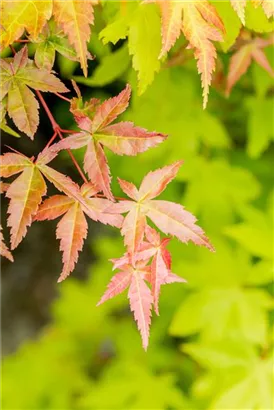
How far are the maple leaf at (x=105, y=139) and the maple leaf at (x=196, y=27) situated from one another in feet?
0.33

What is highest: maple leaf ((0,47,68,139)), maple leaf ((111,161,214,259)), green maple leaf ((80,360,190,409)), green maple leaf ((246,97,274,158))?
maple leaf ((0,47,68,139))

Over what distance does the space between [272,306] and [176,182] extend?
0.52m

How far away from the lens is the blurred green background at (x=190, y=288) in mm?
1667

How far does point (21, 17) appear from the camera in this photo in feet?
2.74

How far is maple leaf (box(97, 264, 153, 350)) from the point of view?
882 millimetres

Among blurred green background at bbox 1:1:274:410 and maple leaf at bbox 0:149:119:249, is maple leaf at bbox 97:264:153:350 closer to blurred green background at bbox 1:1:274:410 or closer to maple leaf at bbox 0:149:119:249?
maple leaf at bbox 0:149:119:249

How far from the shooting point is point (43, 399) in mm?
2180

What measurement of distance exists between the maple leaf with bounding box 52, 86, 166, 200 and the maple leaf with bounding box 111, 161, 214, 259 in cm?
4

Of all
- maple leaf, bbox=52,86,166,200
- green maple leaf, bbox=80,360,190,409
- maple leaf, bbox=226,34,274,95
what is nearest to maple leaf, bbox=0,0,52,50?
maple leaf, bbox=52,86,166,200

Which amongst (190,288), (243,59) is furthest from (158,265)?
(190,288)

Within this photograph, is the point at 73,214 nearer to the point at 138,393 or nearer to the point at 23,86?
the point at 23,86

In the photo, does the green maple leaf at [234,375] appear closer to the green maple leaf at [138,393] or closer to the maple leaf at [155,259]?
the green maple leaf at [138,393]

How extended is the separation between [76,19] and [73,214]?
27 cm

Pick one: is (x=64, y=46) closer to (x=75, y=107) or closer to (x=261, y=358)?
(x=75, y=107)
